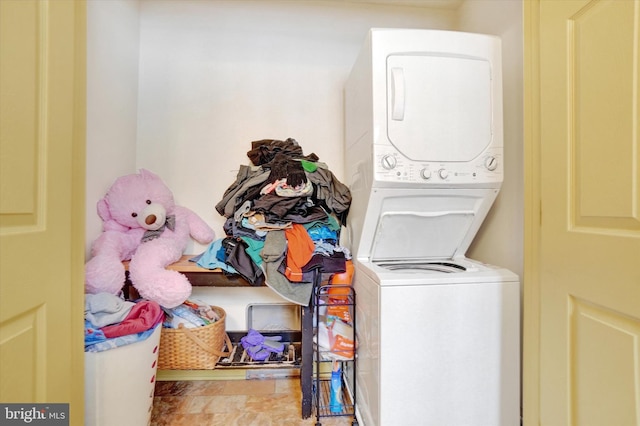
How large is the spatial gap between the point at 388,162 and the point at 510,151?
29.4 inches

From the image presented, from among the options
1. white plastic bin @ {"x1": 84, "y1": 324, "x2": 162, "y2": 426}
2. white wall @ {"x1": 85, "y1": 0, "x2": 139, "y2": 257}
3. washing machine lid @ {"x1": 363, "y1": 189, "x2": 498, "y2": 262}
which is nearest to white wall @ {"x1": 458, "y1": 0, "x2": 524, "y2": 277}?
washing machine lid @ {"x1": 363, "y1": 189, "x2": 498, "y2": 262}

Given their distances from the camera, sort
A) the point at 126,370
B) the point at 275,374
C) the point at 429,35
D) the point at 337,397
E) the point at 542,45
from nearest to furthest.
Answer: the point at 542,45
the point at 126,370
the point at 429,35
the point at 337,397
the point at 275,374

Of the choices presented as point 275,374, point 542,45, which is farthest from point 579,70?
point 275,374

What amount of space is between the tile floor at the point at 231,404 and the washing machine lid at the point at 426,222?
0.93 meters

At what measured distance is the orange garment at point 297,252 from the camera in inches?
53.4

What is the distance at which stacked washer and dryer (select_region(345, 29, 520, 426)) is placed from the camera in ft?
3.66

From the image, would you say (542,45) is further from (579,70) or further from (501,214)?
(501,214)

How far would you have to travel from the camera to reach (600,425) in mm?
702

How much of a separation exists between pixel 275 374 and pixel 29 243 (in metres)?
1.50

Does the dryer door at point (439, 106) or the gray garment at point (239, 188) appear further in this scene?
the gray garment at point (239, 188)

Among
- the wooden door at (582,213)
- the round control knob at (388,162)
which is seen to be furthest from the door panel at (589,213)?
the round control knob at (388,162)

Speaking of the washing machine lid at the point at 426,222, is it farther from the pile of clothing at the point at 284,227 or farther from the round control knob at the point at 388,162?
the pile of clothing at the point at 284,227

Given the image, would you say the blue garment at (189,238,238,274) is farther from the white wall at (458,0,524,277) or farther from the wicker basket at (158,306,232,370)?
the white wall at (458,0,524,277)

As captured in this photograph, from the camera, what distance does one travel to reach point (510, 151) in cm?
144
